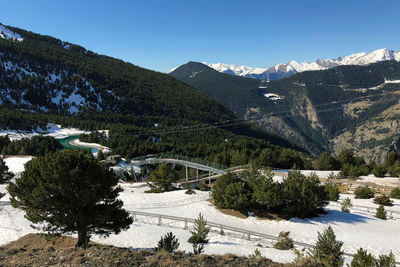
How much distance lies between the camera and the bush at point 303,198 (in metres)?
29.0

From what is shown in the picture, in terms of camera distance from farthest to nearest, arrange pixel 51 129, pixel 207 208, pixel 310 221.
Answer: pixel 51 129, pixel 207 208, pixel 310 221

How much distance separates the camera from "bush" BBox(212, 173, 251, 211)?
2962 cm

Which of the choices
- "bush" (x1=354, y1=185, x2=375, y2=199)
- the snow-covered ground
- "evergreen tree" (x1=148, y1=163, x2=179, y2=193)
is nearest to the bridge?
"evergreen tree" (x1=148, y1=163, x2=179, y2=193)

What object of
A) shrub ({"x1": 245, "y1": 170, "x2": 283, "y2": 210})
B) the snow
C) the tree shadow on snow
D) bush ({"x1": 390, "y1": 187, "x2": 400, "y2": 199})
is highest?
shrub ({"x1": 245, "y1": 170, "x2": 283, "y2": 210})

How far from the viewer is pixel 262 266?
47.6 ft

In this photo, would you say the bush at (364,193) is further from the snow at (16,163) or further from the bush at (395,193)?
the snow at (16,163)

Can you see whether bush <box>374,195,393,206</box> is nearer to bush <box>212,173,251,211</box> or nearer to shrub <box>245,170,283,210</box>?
shrub <box>245,170,283,210</box>

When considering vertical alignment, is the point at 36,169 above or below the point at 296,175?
above

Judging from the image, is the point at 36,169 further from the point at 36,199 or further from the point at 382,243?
the point at 382,243

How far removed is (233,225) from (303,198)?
8970 millimetres

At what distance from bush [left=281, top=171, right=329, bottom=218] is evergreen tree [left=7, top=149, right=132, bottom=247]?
64.0 ft

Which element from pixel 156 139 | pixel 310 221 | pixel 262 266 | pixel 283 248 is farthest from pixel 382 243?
pixel 156 139

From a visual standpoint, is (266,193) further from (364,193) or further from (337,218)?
(364,193)

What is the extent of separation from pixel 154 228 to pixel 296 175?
18.6m
